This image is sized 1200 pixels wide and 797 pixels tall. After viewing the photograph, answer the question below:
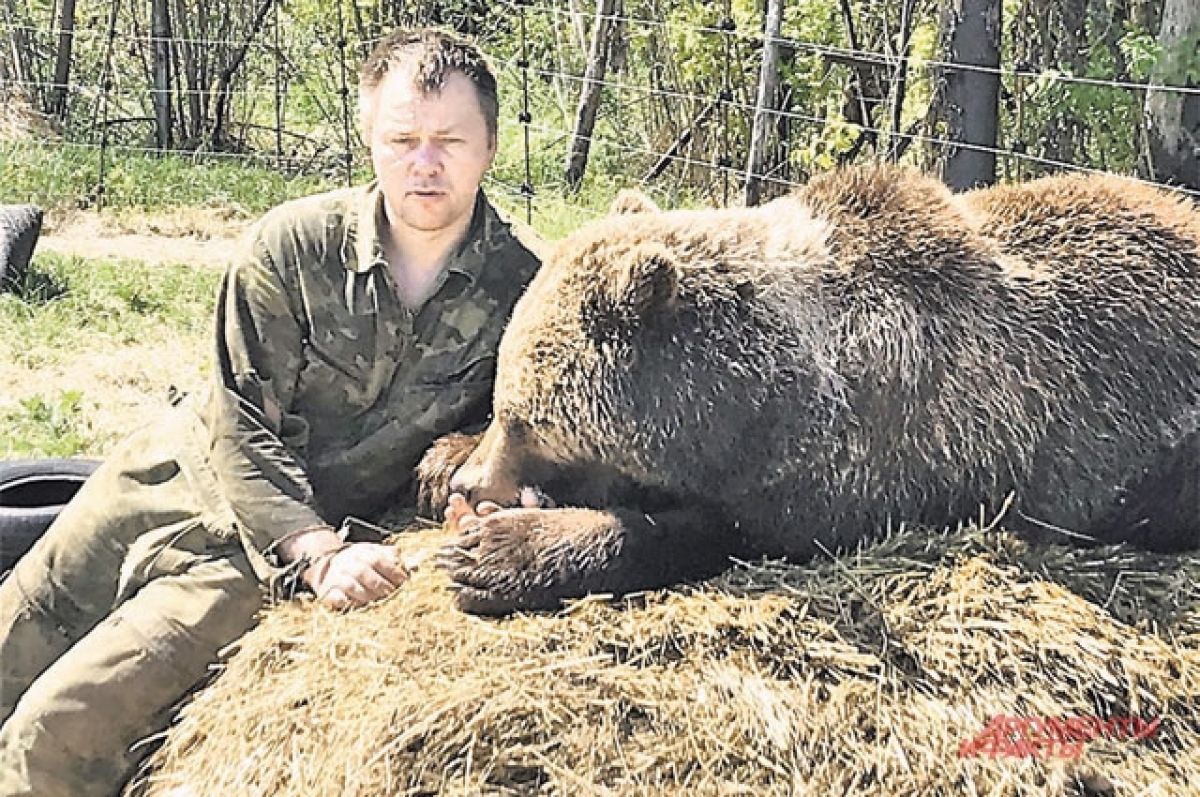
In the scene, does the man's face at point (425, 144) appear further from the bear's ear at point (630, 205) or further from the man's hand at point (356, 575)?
the man's hand at point (356, 575)

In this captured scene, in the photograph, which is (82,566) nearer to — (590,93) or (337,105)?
(590,93)

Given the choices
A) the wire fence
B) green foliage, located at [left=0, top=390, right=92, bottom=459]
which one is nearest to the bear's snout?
green foliage, located at [left=0, top=390, right=92, bottom=459]

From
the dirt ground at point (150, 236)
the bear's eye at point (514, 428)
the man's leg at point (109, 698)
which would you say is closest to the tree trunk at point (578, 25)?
the dirt ground at point (150, 236)

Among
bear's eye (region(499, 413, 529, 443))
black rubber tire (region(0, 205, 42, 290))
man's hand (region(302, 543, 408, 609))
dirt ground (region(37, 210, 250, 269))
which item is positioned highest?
bear's eye (region(499, 413, 529, 443))

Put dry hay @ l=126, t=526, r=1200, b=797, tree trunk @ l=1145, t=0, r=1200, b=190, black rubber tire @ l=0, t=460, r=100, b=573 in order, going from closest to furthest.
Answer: dry hay @ l=126, t=526, r=1200, b=797, black rubber tire @ l=0, t=460, r=100, b=573, tree trunk @ l=1145, t=0, r=1200, b=190

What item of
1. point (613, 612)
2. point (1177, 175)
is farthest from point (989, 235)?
point (1177, 175)

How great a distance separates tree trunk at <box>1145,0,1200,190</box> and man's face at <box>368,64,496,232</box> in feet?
11.3

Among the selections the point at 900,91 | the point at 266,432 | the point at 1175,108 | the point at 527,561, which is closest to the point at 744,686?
the point at 527,561

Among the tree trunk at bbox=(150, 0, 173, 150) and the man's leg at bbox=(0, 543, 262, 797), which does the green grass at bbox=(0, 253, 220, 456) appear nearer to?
the man's leg at bbox=(0, 543, 262, 797)

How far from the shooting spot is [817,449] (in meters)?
2.96

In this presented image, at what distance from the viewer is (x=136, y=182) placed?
10.6 meters

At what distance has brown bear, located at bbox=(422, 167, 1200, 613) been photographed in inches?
117

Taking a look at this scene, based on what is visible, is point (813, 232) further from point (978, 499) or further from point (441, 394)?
point (441, 394)

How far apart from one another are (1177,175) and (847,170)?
10.1 ft
